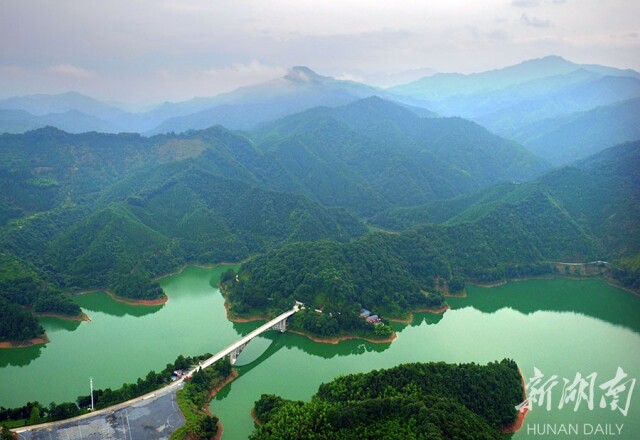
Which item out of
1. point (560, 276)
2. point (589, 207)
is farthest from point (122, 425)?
point (589, 207)

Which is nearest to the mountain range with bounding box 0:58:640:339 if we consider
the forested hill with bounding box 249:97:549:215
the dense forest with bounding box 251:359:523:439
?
the forested hill with bounding box 249:97:549:215

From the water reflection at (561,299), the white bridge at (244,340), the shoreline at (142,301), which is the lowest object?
the water reflection at (561,299)

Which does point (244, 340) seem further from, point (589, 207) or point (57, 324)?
point (589, 207)

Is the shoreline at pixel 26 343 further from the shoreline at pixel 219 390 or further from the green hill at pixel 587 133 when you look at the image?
the green hill at pixel 587 133

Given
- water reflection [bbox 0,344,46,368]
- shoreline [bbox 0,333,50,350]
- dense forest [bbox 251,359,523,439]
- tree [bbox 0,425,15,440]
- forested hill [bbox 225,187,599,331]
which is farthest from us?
forested hill [bbox 225,187,599,331]

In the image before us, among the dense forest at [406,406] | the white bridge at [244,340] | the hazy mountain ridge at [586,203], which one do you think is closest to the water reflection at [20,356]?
the white bridge at [244,340]

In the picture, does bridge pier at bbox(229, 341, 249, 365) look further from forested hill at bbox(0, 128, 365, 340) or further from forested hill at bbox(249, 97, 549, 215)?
forested hill at bbox(249, 97, 549, 215)

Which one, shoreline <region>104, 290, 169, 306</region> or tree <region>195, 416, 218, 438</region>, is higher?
shoreline <region>104, 290, 169, 306</region>
